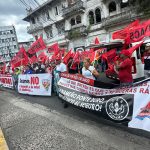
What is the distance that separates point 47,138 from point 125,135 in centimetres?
185

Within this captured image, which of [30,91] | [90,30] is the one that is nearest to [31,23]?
[90,30]

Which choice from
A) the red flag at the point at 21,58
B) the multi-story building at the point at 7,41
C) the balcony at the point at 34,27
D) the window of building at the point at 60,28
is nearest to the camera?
the red flag at the point at 21,58

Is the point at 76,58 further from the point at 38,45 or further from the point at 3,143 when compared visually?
the point at 3,143

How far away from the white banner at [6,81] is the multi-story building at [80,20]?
12.5m

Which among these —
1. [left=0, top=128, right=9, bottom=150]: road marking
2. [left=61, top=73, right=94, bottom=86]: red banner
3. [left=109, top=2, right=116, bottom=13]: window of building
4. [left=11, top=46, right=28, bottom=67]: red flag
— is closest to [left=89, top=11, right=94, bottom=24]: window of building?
[left=109, top=2, right=116, bottom=13]: window of building

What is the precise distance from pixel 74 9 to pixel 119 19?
7200 millimetres

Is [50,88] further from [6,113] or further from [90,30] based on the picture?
[90,30]

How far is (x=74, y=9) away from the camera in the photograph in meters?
26.7

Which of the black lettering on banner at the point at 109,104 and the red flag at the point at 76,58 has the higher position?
the red flag at the point at 76,58

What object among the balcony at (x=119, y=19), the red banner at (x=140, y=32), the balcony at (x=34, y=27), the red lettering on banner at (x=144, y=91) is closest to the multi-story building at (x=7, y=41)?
the balcony at (x=34, y=27)

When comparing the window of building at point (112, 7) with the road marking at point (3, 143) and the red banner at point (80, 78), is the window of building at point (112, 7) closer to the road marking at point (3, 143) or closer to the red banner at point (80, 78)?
the red banner at point (80, 78)

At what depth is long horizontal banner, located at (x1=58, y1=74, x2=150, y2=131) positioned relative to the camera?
440 cm

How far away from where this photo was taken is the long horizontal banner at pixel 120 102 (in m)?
4.40

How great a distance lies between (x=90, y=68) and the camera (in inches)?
293
